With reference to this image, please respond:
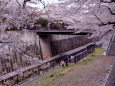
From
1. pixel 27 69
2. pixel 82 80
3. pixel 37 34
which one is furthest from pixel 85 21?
pixel 37 34

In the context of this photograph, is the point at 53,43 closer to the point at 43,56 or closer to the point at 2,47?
the point at 43,56

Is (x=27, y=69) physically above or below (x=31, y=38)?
below

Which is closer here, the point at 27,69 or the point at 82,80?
the point at 82,80

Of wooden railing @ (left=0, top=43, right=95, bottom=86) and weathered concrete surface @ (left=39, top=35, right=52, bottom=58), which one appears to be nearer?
wooden railing @ (left=0, top=43, right=95, bottom=86)

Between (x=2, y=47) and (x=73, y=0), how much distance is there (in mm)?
3326

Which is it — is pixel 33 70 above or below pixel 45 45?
below

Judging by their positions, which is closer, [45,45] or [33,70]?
[33,70]

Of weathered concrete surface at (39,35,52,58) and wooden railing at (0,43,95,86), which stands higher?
weathered concrete surface at (39,35,52,58)

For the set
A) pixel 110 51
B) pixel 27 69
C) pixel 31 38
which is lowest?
pixel 27 69

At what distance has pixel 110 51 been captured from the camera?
61.7 feet

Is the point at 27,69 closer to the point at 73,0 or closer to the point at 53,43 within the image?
the point at 53,43

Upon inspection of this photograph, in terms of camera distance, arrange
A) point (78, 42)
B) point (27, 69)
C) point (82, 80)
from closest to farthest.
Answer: point (82, 80) → point (27, 69) → point (78, 42)

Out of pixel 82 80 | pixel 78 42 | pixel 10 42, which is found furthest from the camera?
pixel 78 42

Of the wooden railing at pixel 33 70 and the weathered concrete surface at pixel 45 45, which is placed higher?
the weathered concrete surface at pixel 45 45
